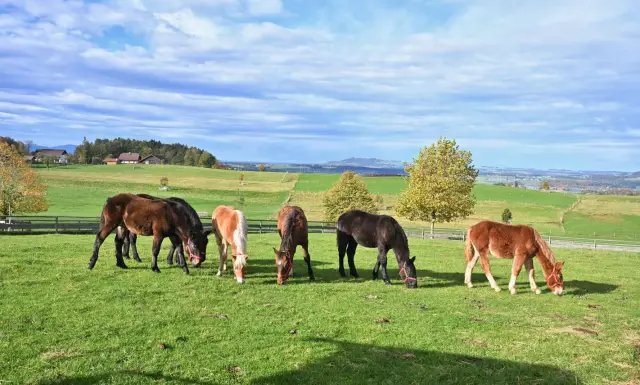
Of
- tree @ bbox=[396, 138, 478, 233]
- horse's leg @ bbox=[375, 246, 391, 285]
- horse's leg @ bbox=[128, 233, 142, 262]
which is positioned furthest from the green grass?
tree @ bbox=[396, 138, 478, 233]

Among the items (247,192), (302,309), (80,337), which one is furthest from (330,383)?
(247,192)

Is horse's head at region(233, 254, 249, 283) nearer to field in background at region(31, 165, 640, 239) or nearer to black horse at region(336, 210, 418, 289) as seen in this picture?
black horse at region(336, 210, 418, 289)

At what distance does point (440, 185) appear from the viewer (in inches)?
1341

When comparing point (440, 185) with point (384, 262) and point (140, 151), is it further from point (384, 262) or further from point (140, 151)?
point (140, 151)

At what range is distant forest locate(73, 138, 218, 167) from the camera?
132250 mm

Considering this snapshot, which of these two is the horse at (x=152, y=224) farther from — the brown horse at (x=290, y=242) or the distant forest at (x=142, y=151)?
the distant forest at (x=142, y=151)

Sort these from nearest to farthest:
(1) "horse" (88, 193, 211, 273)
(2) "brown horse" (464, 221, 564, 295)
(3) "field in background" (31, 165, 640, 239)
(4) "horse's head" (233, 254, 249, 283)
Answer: (4) "horse's head" (233, 254, 249, 283) → (2) "brown horse" (464, 221, 564, 295) → (1) "horse" (88, 193, 211, 273) → (3) "field in background" (31, 165, 640, 239)

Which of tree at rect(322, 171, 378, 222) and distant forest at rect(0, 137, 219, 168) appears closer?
tree at rect(322, 171, 378, 222)

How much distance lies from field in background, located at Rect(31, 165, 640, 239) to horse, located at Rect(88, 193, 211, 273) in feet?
141

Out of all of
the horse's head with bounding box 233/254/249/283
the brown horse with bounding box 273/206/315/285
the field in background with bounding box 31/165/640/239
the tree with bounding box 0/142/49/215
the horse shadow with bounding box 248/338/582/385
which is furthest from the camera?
the field in background with bounding box 31/165/640/239

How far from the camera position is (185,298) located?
30.6ft

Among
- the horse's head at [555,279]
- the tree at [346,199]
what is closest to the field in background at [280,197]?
the tree at [346,199]

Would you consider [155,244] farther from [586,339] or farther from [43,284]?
[586,339]

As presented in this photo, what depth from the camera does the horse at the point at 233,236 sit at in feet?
36.8
